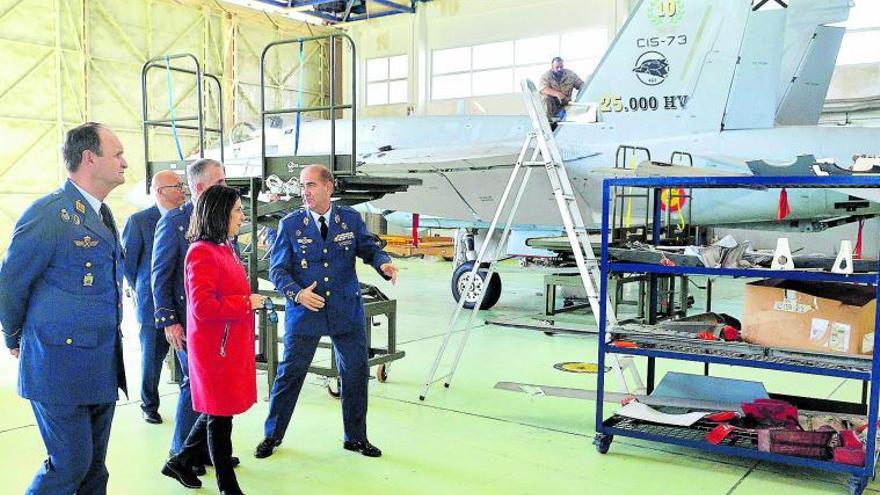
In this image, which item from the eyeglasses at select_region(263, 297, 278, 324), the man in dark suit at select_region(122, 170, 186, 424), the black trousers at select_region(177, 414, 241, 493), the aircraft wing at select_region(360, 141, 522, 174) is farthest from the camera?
the aircraft wing at select_region(360, 141, 522, 174)

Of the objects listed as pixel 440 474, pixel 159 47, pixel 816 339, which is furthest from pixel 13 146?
pixel 816 339

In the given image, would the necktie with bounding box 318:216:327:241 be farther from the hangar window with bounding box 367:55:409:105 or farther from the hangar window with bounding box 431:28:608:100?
the hangar window with bounding box 367:55:409:105

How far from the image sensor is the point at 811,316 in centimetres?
443

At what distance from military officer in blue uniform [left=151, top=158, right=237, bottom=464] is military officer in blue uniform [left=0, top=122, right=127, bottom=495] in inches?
44.1

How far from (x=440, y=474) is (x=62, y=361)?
2306 mm

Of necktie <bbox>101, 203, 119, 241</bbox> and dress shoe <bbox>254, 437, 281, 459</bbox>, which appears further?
dress shoe <bbox>254, 437, 281, 459</bbox>

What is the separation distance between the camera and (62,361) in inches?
110

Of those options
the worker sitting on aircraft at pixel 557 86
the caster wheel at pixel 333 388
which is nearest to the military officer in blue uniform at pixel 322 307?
the caster wheel at pixel 333 388

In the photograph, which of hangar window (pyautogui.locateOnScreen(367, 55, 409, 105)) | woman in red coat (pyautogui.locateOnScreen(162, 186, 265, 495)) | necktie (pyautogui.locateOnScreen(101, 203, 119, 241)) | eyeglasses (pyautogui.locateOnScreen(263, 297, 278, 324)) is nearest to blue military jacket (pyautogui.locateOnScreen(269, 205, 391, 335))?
eyeglasses (pyautogui.locateOnScreen(263, 297, 278, 324))

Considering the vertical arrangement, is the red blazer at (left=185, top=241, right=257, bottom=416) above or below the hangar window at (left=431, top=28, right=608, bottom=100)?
below

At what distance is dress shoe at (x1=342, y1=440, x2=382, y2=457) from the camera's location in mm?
4625

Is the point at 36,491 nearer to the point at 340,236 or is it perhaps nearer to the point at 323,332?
the point at 323,332

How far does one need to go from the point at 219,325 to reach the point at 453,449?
76.3 inches

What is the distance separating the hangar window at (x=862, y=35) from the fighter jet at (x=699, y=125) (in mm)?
8205
